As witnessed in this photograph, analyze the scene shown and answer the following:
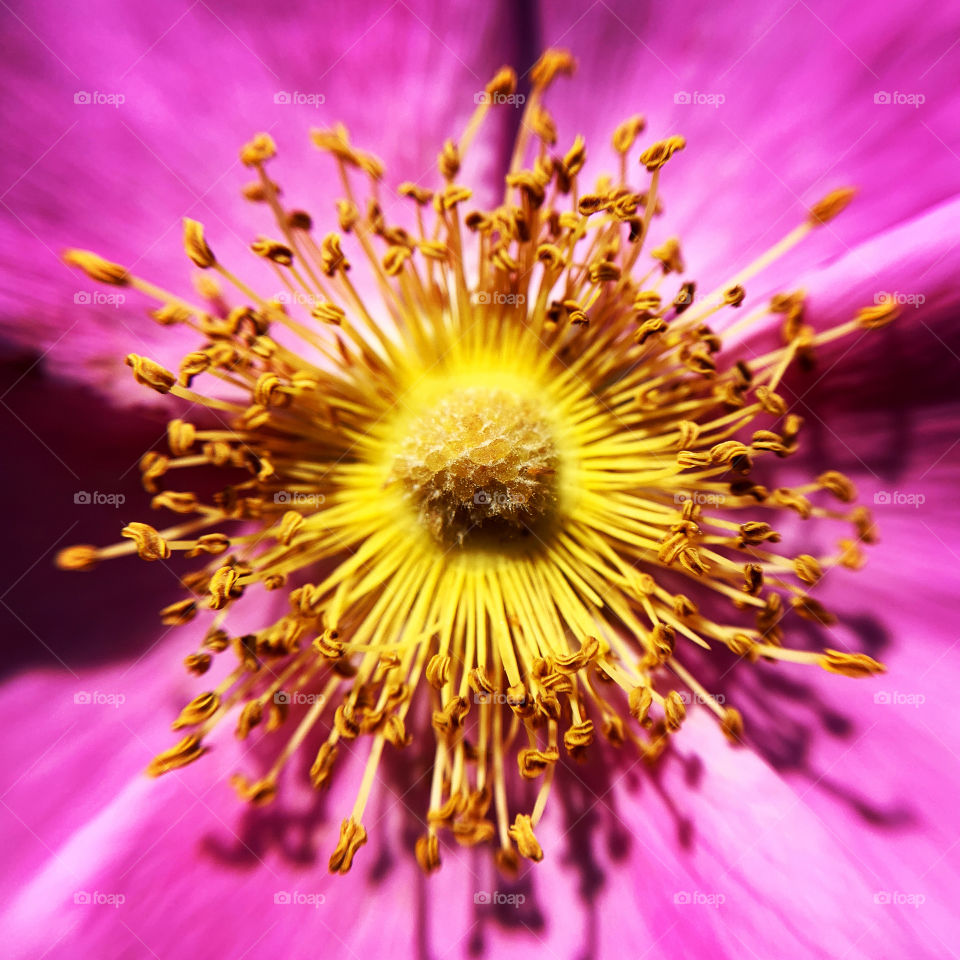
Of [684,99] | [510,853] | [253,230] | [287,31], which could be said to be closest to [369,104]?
[287,31]

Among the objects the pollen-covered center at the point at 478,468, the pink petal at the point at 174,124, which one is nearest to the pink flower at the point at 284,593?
the pink petal at the point at 174,124

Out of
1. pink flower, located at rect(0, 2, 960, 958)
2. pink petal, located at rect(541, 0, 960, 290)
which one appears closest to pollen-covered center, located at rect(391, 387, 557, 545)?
pink flower, located at rect(0, 2, 960, 958)

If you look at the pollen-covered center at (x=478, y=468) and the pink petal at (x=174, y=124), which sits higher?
the pink petal at (x=174, y=124)

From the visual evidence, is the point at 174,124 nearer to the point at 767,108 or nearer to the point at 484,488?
the point at 484,488

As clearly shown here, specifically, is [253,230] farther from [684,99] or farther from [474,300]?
[684,99]

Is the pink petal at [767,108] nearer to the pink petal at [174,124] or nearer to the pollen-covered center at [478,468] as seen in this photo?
the pink petal at [174,124]

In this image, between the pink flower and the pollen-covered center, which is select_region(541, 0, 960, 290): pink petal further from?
the pollen-covered center
